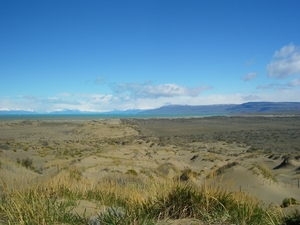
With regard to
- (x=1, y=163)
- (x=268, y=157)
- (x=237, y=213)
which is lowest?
(x=268, y=157)

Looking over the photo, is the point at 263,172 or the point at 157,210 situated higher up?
the point at 157,210

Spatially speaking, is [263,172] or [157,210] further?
[263,172]

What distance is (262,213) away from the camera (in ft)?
16.9

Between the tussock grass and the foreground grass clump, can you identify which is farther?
the tussock grass

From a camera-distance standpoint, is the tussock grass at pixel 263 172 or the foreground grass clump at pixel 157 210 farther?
the tussock grass at pixel 263 172

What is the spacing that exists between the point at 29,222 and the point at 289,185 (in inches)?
643

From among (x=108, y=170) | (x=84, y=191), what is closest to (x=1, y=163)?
(x=108, y=170)

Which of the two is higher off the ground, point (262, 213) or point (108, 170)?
point (262, 213)

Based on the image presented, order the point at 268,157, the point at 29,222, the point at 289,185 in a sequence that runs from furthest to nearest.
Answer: the point at 268,157 < the point at 289,185 < the point at 29,222

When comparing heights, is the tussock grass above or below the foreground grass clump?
below

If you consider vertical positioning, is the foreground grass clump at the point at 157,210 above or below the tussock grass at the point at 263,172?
above

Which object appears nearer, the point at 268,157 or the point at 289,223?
the point at 289,223

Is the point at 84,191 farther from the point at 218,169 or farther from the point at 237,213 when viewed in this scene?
the point at 218,169

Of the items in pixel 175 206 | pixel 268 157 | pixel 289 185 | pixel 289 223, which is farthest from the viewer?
pixel 268 157
